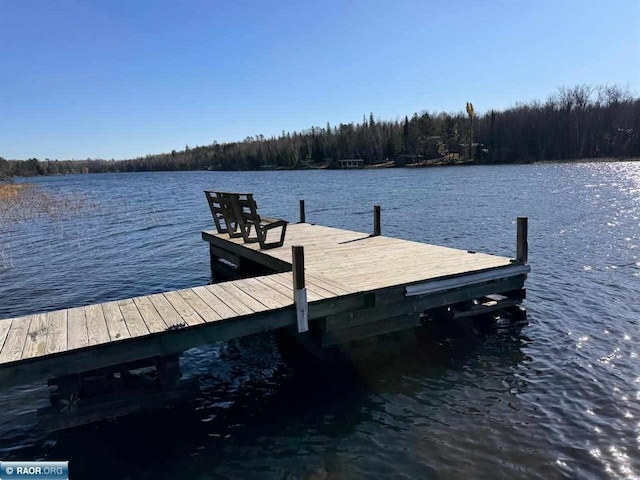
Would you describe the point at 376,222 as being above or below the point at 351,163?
below

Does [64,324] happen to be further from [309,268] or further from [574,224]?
[574,224]

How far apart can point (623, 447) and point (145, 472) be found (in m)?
5.34

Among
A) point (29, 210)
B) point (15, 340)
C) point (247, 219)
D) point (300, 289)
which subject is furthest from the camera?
point (29, 210)

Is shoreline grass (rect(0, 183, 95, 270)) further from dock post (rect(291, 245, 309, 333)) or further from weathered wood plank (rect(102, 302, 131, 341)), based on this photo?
dock post (rect(291, 245, 309, 333))

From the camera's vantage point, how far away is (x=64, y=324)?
5754mm

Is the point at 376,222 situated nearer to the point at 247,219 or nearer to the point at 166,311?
the point at 247,219

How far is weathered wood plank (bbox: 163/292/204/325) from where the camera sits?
5762 mm

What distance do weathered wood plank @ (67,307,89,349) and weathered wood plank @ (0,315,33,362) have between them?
1.54 ft

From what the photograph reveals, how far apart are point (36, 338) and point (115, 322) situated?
2.86ft

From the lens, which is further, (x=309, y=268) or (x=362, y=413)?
(x=309, y=268)

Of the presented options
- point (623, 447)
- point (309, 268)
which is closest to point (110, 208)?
point (309, 268)

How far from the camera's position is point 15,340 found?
17.3 ft

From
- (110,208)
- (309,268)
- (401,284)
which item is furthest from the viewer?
(110,208)

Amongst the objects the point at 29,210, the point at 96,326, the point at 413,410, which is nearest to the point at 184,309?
the point at 96,326
